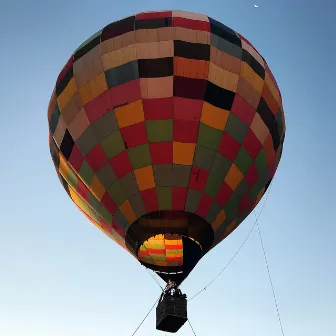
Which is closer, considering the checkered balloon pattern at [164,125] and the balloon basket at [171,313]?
the balloon basket at [171,313]

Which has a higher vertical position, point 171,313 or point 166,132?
point 166,132

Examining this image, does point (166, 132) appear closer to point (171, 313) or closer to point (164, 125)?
point (164, 125)

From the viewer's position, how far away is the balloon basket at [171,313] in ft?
34.1

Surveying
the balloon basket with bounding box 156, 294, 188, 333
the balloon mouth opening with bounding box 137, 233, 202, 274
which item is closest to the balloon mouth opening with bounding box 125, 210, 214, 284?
the balloon mouth opening with bounding box 137, 233, 202, 274

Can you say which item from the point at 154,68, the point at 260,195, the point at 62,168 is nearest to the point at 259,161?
the point at 260,195

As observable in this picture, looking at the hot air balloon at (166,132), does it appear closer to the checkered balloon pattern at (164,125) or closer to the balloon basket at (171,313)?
the checkered balloon pattern at (164,125)

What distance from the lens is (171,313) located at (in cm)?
1034

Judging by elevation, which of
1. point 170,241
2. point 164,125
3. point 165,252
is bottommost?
point 165,252

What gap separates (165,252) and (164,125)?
8.22 feet

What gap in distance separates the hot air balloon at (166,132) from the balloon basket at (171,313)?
Answer: 0.15 metres

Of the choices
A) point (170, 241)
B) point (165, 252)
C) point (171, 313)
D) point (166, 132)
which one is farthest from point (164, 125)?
point (171, 313)

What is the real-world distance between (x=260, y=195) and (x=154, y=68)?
152 inches

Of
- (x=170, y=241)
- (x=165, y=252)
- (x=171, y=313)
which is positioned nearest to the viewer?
(x=171, y=313)

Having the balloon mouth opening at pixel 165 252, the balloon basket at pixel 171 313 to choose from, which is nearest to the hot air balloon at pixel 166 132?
the balloon mouth opening at pixel 165 252
